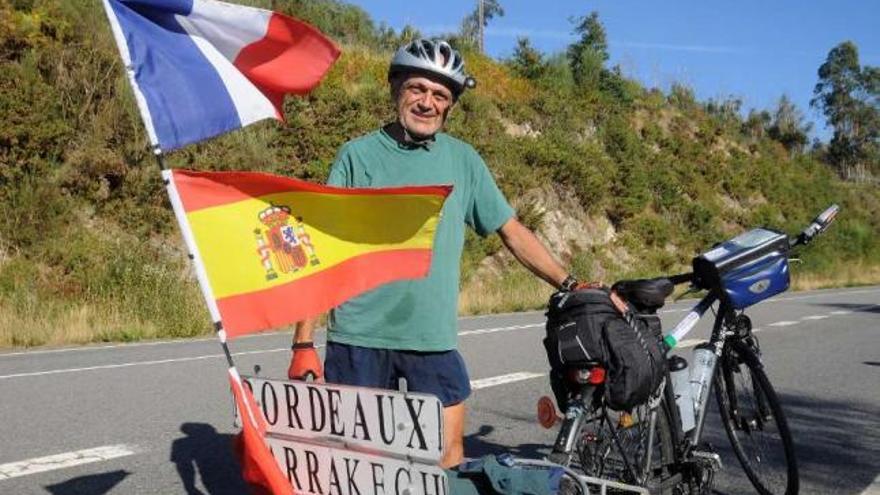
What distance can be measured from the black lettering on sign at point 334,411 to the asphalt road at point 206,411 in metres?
2.27

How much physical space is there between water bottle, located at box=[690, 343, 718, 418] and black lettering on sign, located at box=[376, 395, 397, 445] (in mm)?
2172

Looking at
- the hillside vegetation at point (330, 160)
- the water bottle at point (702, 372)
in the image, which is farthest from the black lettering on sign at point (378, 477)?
the hillside vegetation at point (330, 160)

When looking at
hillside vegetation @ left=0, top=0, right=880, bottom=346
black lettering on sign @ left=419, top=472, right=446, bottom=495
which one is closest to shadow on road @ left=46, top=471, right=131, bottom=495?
black lettering on sign @ left=419, top=472, right=446, bottom=495

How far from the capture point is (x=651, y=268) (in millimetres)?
29672

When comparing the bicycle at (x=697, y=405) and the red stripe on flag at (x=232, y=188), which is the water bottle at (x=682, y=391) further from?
the red stripe on flag at (x=232, y=188)

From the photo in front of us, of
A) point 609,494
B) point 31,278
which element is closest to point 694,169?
point 31,278

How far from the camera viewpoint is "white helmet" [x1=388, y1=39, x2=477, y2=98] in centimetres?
373

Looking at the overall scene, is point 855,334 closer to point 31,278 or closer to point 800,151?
point 31,278

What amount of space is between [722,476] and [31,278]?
1314cm

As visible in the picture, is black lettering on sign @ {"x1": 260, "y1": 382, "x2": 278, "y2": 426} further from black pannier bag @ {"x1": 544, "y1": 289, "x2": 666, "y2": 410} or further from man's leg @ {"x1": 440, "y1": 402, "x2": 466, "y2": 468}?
black pannier bag @ {"x1": 544, "y1": 289, "x2": 666, "y2": 410}

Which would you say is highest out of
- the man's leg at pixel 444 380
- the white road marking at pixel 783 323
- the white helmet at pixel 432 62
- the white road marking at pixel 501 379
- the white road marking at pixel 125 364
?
the white helmet at pixel 432 62

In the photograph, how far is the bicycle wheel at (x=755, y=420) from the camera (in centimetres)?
507

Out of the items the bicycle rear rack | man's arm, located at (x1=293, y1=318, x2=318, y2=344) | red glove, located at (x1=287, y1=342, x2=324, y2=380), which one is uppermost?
man's arm, located at (x1=293, y1=318, x2=318, y2=344)

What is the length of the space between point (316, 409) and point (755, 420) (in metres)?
2.91
